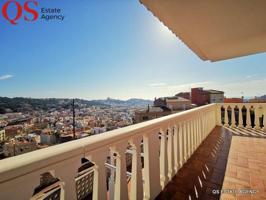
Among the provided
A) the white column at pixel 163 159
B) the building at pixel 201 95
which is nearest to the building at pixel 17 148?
the white column at pixel 163 159

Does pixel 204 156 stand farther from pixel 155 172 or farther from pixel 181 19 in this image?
pixel 181 19

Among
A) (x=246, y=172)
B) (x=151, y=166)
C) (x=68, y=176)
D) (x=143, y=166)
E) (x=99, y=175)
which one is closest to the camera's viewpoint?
(x=68, y=176)

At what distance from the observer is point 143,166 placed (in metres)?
1.67

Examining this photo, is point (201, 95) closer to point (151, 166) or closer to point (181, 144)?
point (181, 144)

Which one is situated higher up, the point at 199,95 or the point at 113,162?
the point at 199,95

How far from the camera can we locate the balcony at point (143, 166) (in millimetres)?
642

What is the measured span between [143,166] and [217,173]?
1210 mm

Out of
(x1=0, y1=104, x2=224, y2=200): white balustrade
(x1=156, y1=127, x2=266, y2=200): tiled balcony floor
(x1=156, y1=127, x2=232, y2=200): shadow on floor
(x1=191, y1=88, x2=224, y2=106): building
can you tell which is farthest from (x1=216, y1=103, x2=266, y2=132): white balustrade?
(x1=191, y1=88, x2=224, y2=106): building

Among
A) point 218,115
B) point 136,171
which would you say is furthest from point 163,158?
point 218,115

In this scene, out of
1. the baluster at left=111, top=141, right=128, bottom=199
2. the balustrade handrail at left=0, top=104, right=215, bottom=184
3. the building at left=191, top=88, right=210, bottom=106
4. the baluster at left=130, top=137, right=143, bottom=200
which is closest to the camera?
the balustrade handrail at left=0, top=104, right=215, bottom=184

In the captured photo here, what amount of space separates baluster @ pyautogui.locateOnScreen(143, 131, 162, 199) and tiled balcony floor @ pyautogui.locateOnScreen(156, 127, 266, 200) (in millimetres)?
171

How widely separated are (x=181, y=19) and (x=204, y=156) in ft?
7.74

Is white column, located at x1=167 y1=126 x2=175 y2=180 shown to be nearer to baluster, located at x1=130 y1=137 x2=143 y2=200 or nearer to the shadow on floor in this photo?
the shadow on floor

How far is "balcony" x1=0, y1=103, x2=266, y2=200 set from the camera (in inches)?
25.3
